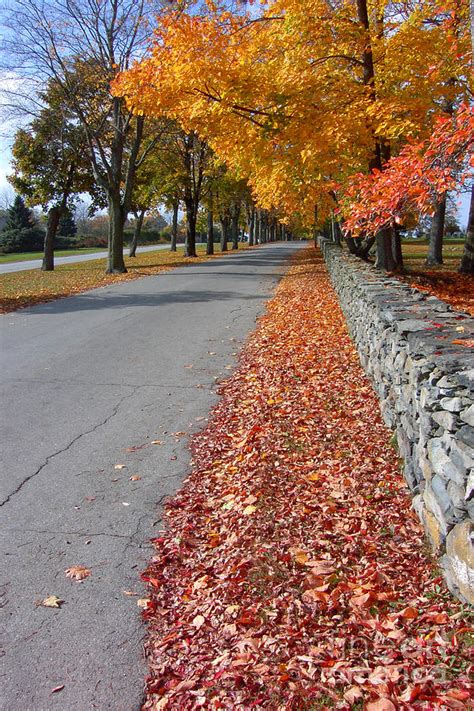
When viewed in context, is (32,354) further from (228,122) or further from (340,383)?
(228,122)

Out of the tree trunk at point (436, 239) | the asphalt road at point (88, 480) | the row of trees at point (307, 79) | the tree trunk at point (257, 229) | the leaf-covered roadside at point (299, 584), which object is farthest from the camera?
the tree trunk at point (257, 229)

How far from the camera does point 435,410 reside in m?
3.32

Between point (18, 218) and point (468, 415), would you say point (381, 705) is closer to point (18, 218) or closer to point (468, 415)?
point (468, 415)

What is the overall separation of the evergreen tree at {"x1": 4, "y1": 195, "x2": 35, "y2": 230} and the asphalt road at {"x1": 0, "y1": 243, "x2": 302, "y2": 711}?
165 ft

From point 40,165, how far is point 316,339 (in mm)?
23837

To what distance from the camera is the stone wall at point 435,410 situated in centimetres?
284

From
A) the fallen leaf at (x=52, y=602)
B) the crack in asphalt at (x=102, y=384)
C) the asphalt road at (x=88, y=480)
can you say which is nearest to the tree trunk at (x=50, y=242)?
the asphalt road at (x=88, y=480)

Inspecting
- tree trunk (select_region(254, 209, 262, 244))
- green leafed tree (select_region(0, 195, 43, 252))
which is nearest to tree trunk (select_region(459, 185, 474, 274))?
green leafed tree (select_region(0, 195, 43, 252))

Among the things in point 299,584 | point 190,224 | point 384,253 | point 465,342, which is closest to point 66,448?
point 299,584

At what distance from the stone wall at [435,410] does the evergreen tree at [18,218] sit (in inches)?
2232

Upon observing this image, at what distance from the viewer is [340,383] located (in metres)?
6.98

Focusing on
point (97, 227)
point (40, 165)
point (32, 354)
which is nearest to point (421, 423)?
point (32, 354)

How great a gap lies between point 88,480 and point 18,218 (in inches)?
2300

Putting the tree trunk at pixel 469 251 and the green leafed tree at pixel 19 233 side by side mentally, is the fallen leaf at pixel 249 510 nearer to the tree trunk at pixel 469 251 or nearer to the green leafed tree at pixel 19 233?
the tree trunk at pixel 469 251
